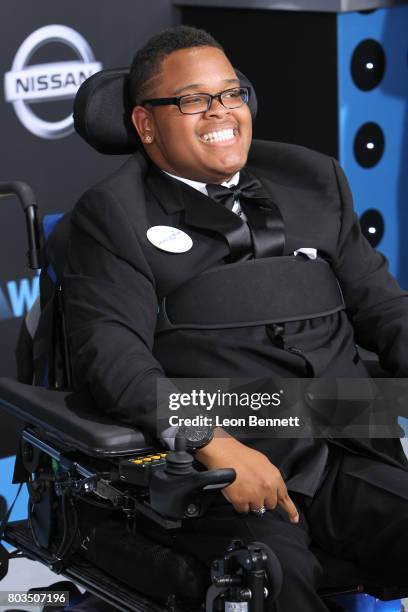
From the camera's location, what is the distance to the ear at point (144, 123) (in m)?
2.50

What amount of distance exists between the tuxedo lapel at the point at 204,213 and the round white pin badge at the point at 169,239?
35 millimetres

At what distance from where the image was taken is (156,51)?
8.14 feet

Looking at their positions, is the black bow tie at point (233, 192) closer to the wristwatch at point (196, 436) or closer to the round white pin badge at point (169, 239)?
the round white pin badge at point (169, 239)

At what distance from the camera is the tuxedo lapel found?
2.38 meters

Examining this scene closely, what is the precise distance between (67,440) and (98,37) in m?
1.97

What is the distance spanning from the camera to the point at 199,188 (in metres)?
2.47

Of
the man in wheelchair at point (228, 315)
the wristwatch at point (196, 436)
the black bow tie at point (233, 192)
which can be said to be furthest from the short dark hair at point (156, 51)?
the wristwatch at point (196, 436)

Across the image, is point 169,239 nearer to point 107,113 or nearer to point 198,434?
point 107,113

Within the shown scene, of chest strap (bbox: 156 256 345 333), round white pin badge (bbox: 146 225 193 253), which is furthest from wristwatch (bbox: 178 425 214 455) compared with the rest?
round white pin badge (bbox: 146 225 193 253)

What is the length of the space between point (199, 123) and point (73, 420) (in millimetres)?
Answer: 658

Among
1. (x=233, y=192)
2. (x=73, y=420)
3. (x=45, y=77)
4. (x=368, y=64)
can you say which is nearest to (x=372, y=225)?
(x=368, y=64)

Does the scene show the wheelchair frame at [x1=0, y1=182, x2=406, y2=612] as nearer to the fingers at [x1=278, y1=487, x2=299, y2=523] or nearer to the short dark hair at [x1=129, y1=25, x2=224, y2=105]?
the fingers at [x1=278, y1=487, x2=299, y2=523]

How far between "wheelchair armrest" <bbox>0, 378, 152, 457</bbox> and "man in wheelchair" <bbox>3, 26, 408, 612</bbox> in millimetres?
12

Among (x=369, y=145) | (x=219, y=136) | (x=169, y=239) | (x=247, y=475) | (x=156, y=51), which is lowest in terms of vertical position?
(x=369, y=145)
